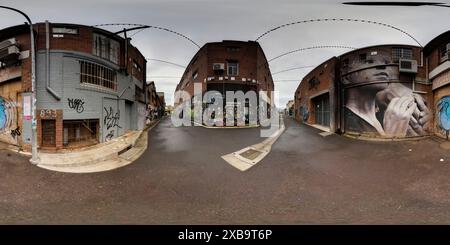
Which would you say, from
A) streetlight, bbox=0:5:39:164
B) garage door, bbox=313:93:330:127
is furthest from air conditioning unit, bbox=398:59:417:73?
streetlight, bbox=0:5:39:164

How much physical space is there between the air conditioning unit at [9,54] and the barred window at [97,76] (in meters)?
1.32

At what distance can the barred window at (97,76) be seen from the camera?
4052 mm

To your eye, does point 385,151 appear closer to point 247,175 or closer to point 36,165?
point 247,175

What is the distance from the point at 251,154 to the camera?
5.94 m

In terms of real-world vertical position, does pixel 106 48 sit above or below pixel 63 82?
above

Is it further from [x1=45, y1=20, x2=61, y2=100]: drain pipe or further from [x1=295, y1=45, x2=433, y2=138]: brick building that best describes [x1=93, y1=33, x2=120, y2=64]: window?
[x1=295, y1=45, x2=433, y2=138]: brick building

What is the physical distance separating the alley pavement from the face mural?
2.77 metres

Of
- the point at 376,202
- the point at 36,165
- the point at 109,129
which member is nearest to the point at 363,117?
the point at 376,202

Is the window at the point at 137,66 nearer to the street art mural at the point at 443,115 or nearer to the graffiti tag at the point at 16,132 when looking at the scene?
the graffiti tag at the point at 16,132

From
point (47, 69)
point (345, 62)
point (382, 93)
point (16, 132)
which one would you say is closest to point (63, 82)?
point (47, 69)

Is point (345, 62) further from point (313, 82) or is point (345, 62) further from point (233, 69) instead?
point (313, 82)

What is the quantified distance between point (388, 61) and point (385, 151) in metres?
3.60

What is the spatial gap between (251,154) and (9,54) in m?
5.66

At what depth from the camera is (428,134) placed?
7.98 m
